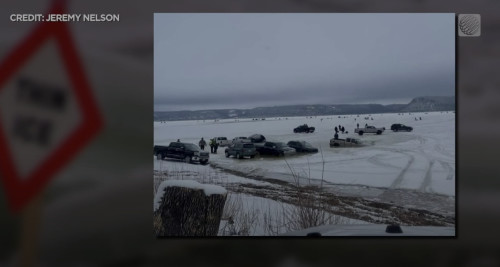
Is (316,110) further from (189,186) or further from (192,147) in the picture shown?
(189,186)

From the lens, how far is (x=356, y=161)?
411 cm

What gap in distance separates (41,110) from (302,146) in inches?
80.1

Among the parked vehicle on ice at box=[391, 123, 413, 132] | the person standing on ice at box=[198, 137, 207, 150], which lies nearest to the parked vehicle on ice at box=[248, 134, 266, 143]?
the person standing on ice at box=[198, 137, 207, 150]

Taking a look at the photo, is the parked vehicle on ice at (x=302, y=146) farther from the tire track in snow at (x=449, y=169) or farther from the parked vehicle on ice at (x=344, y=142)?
the tire track in snow at (x=449, y=169)

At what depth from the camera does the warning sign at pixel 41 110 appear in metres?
3.79

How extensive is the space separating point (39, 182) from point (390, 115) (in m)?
2.85

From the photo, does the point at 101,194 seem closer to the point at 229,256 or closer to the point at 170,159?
the point at 170,159

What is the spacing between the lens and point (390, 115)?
4.14m

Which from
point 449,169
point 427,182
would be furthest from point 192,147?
point 449,169

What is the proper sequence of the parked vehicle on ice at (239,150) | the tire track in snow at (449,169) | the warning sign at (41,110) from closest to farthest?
1. the warning sign at (41,110)
2. the tire track in snow at (449,169)
3. the parked vehicle on ice at (239,150)

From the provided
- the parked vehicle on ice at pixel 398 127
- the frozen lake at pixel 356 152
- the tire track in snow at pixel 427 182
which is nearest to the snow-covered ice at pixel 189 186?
the frozen lake at pixel 356 152

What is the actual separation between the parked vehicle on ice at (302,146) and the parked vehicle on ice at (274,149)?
0.03 meters

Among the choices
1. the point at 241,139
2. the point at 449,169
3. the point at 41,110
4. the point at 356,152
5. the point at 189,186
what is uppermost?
the point at 41,110

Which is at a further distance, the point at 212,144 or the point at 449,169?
the point at 212,144
